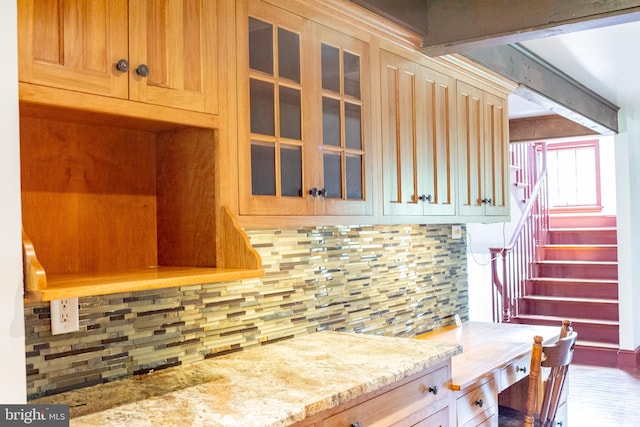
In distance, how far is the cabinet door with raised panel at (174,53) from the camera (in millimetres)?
1648

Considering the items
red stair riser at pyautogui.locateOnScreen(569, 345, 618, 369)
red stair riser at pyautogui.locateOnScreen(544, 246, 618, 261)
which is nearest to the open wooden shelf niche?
red stair riser at pyautogui.locateOnScreen(569, 345, 618, 369)

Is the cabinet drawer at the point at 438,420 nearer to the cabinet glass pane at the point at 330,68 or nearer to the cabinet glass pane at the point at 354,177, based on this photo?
the cabinet glass pane at the point at 354,177

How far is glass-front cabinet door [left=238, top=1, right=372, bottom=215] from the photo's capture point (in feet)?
6.59

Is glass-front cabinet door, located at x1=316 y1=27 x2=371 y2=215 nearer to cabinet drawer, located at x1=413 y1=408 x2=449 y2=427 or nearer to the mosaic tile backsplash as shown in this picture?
the mosaic tile backsplash

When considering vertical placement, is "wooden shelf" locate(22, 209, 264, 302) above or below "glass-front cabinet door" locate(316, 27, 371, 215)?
below

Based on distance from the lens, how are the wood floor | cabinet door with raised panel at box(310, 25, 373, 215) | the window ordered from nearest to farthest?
cabinet door with raised panel at box(310, 25, 373, 215)
the wood floor
the window

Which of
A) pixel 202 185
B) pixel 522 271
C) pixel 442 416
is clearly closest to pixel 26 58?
pixel 202 185

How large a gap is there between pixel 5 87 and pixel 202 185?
37.8 inches

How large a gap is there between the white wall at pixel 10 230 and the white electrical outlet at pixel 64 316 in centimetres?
75

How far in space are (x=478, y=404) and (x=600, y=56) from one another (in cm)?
261

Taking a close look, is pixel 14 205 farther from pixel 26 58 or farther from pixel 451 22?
pixel 451 22

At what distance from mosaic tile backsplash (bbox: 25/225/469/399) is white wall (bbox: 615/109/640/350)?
2877 millimetres

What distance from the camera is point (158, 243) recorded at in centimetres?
204

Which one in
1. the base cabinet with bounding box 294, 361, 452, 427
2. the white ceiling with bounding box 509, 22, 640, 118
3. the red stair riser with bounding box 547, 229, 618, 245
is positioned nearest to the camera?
the base cabinet with bounding box 294, 361, 452, 427
